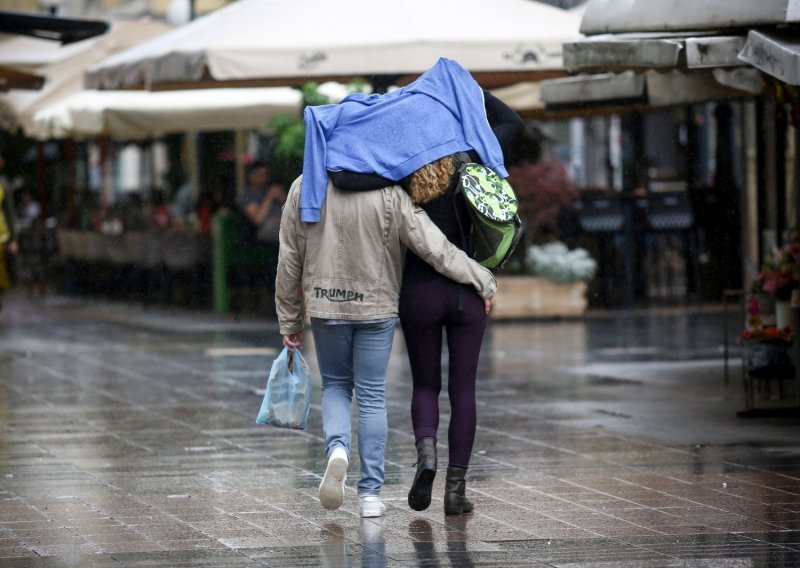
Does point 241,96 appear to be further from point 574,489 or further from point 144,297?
point 574,489

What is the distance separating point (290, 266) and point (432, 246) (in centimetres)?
61

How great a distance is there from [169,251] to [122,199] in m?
13.4

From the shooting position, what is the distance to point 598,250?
2070 centimetres

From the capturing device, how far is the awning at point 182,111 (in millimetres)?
20156

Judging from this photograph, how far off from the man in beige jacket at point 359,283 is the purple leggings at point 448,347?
2.8 inches

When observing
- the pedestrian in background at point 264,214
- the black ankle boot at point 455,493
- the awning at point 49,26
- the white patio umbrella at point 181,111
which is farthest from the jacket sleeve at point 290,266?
the white patio umbrella at point 181,111

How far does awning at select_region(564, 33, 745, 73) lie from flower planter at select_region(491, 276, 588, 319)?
867 cm

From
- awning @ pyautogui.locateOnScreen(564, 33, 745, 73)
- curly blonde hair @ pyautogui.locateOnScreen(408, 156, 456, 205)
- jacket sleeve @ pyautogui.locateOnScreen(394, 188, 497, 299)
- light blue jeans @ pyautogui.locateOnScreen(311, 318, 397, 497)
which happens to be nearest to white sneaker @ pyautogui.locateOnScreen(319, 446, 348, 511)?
light blue jeans @ pyautogui.locateOnScreen(311, 318, 397, 497)

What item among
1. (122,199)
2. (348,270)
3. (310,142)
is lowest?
(122,199)

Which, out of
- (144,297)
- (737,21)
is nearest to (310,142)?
(737,21)

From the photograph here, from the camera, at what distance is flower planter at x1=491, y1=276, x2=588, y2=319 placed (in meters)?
19.0

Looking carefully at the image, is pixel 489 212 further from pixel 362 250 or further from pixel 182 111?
pixel 182 111

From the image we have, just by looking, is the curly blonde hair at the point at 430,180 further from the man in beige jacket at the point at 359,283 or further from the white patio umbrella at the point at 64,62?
the white patio umbrella at the point at 64,62

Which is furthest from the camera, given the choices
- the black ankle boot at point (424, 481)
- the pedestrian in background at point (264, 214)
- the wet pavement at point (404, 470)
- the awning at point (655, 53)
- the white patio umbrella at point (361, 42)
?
the pedestrian in background at point (264, 214)
